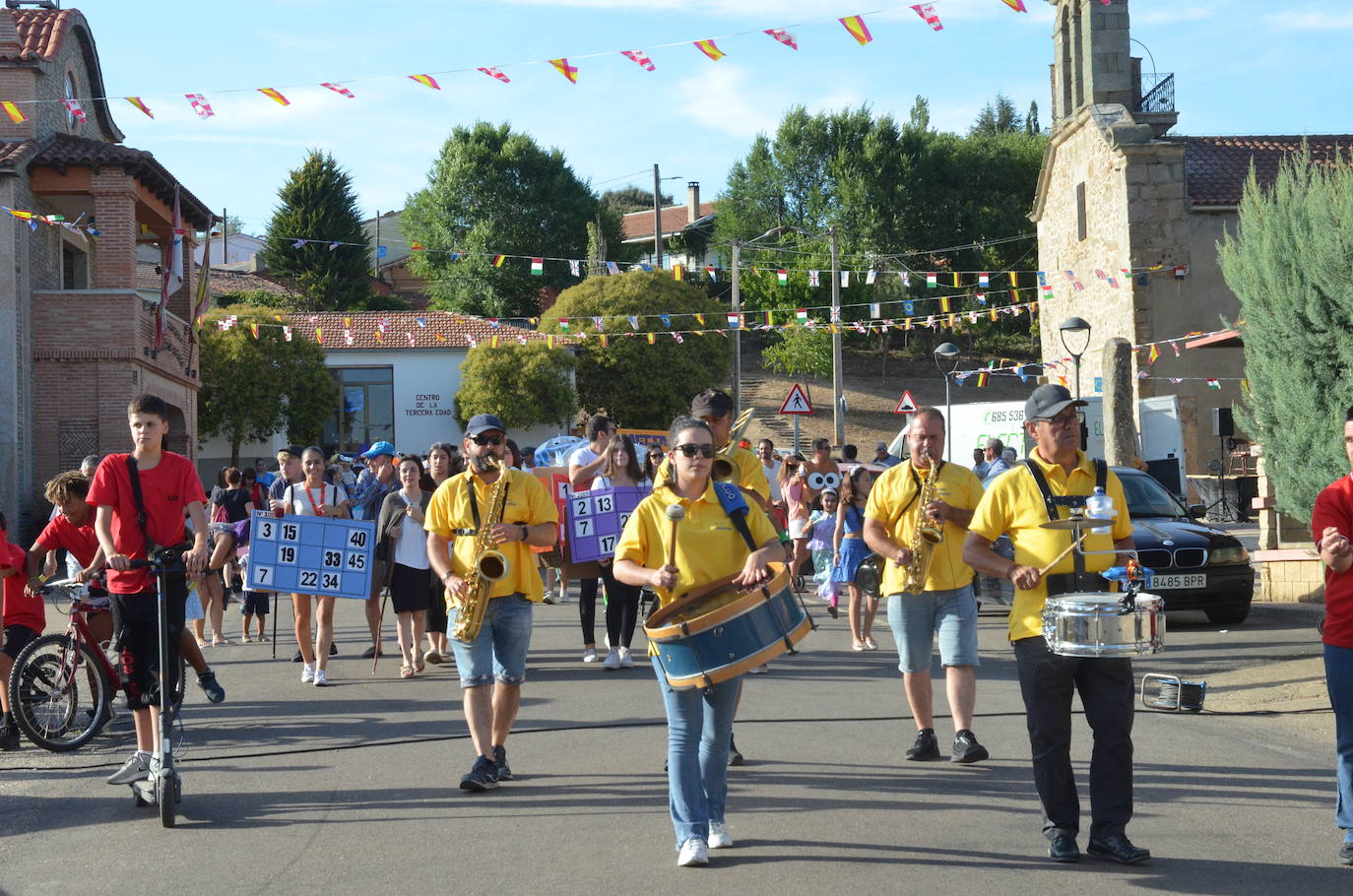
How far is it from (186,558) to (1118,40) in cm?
Answer: 3619

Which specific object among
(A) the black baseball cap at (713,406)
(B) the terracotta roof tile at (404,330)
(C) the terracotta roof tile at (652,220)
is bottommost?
(A) the black baseball cap at (713,406)

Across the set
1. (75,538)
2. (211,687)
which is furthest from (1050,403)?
(211,687)

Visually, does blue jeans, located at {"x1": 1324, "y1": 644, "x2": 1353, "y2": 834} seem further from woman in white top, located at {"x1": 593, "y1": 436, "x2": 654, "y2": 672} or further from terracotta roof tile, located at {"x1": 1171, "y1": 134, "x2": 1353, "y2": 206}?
terracotta roof tile, located at {"x1": 1171, "y1": 134, "x2": 1353, "y2": 206}

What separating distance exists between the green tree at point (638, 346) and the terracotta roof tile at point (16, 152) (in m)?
27.8

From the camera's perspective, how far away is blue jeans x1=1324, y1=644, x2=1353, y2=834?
576 centimetres

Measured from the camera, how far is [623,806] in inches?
276

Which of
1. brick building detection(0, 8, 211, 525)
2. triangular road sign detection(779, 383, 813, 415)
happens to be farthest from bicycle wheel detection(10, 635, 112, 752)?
brick building detection(0, 8, 211, 525)

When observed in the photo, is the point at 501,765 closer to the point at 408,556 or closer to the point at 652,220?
the point at 408,556

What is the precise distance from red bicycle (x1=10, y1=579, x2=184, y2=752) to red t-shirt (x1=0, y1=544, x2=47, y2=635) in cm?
30

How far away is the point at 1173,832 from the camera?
20.6 ft

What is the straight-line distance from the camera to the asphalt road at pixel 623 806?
571 cm

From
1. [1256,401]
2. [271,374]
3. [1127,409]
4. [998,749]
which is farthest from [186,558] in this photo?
[271,374]

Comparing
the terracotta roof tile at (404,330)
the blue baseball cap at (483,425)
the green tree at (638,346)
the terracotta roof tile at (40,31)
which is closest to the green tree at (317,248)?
the terracotta roof tile at (404,330)

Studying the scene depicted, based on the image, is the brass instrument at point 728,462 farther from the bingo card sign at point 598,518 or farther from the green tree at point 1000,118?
the green tree at point 1000,118
